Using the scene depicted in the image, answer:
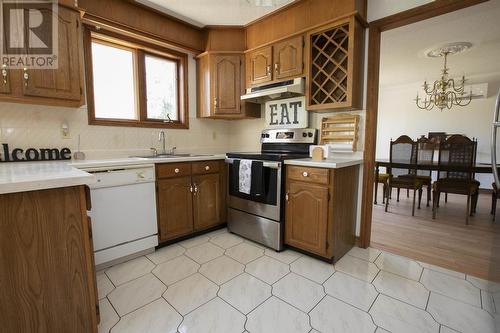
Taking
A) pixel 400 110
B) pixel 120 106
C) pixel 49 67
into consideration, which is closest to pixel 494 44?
pixel 400 110

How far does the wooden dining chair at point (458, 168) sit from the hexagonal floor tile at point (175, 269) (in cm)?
311

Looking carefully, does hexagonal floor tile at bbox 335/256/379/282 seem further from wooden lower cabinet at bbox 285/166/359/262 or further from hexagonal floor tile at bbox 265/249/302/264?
hexagonal floor tile at bbox 265/249/302/264

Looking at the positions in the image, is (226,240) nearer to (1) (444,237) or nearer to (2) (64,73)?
(2) (64,73)

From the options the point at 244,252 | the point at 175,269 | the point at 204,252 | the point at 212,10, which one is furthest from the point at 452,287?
the point at 212,10

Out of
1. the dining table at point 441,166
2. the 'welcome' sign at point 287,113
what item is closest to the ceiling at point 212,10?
the 'welcome' sign at point 287,113

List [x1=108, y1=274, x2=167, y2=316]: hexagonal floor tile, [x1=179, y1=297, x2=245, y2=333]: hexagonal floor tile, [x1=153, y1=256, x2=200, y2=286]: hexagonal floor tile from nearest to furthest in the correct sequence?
[x1=179, y1=297, x2=245, y2=333]: hexagonal floor tile → [x1=108, y1=274, x2=167, y2=316]: hexagonal floor tile → [x1=153, y1=256, x2=200, y2=286]: hexagonal floor tile

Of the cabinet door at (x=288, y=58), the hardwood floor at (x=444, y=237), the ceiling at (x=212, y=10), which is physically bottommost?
the hardwood floor at (x=444, y=237)

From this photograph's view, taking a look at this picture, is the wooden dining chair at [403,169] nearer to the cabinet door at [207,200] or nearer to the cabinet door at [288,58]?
the cabinet door at [288,58]

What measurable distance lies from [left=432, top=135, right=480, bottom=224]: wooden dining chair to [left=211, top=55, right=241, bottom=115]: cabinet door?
2.92 m

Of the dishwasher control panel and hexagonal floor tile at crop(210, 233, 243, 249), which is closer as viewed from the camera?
the dishwasher control panel

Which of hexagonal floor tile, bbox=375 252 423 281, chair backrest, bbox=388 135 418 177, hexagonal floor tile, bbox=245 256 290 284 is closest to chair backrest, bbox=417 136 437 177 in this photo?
chair backrest, bbox=388 135 418 177

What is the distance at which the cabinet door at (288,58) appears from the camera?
2.29m

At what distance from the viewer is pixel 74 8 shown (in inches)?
68.3

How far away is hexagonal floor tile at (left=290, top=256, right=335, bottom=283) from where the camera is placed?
1.78 metres
